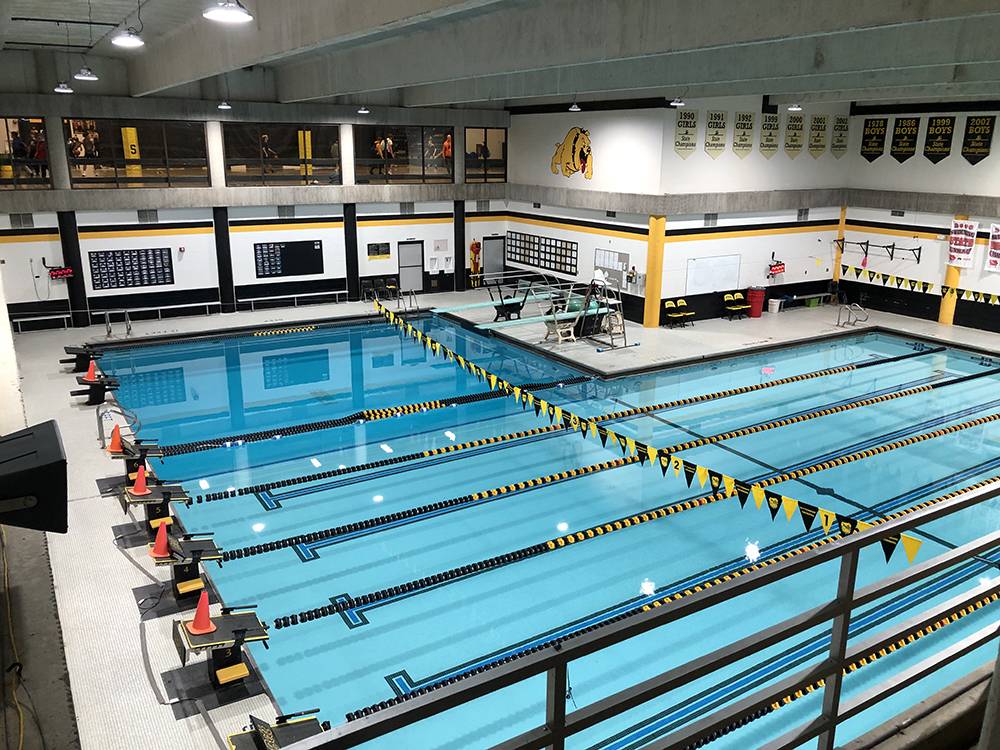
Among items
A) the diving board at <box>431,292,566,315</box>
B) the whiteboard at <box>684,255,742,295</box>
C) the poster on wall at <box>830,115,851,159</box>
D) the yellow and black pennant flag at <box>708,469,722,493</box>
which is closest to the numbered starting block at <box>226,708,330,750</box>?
the yellow and black pennant flag at <box>708,469,722,493</box>

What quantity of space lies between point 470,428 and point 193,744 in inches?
280

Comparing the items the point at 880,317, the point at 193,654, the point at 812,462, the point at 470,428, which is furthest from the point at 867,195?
the point at 193,654

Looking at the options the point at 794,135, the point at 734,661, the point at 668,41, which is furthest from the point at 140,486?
the point at 794,135

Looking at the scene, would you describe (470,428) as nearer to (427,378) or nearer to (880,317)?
(427,378)

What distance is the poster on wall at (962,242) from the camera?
57.4 feet

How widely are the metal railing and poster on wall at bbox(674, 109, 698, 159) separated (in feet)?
51.1

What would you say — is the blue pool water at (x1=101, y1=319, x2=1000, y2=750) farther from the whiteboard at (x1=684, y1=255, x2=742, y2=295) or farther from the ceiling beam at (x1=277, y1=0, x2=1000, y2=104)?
the ceiling beam at (x1=277, y1=0, x2=1000, y2=104)

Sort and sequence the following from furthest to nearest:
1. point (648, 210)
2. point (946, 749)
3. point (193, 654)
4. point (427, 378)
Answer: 1. point (648, 210)
2. point (427, 378)
3. point (193, 654)
4. point (946, 749)

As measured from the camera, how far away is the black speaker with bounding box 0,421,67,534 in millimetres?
3037

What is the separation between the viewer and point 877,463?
10.5m

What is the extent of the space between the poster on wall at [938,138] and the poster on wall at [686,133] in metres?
5.99

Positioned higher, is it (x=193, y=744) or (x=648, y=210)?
(x=648, y=210)

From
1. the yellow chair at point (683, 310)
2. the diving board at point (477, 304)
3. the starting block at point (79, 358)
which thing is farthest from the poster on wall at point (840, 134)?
the starting block at point (79, 358)

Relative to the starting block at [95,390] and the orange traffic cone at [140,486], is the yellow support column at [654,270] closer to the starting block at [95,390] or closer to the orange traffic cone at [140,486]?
the starting block at [95,390]
